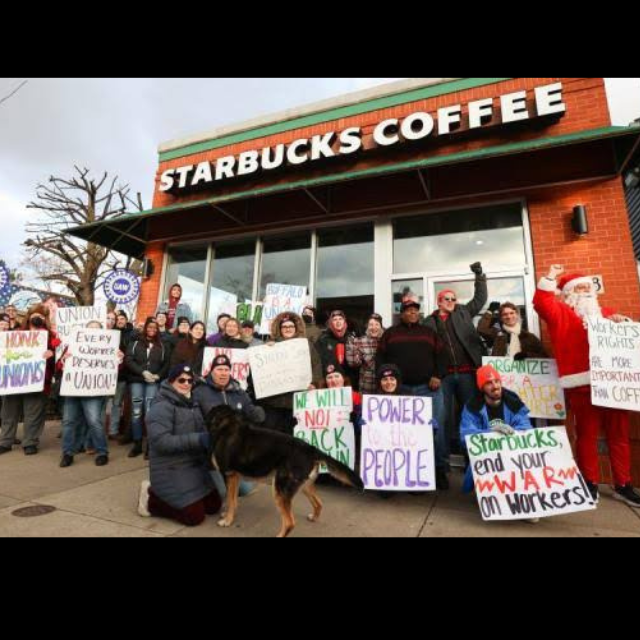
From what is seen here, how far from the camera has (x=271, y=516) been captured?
11.5 ft

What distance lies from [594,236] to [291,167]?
481cm

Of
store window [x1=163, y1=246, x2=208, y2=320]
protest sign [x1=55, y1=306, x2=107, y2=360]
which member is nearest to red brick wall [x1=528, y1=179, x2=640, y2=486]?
store window [x1=163, y1=246, x2=208, y2=320]

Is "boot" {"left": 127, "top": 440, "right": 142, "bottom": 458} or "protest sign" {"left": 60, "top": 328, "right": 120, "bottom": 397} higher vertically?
"protest sign" {"left": 60, "top": 328, "right": 120, "bottom": 397}

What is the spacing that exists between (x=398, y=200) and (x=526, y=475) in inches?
171

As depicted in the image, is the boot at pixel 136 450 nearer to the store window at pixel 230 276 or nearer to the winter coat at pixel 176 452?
the winter coat at pixel 176 452

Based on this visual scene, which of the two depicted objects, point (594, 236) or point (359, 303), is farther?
point (359, 303)

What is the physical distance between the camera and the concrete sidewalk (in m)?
3.13

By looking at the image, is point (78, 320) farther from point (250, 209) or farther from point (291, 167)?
point (291, 167)

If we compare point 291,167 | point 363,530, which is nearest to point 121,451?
point 363,530

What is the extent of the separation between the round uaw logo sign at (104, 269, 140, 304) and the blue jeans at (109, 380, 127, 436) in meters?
1.75

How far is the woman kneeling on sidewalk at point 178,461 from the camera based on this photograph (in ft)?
10.9

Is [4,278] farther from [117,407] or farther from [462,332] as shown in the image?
[462,332]

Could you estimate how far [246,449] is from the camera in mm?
3234

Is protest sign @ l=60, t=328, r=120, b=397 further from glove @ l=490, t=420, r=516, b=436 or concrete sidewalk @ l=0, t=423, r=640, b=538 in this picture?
glove @ l=490, t=420, r=516, b=436
